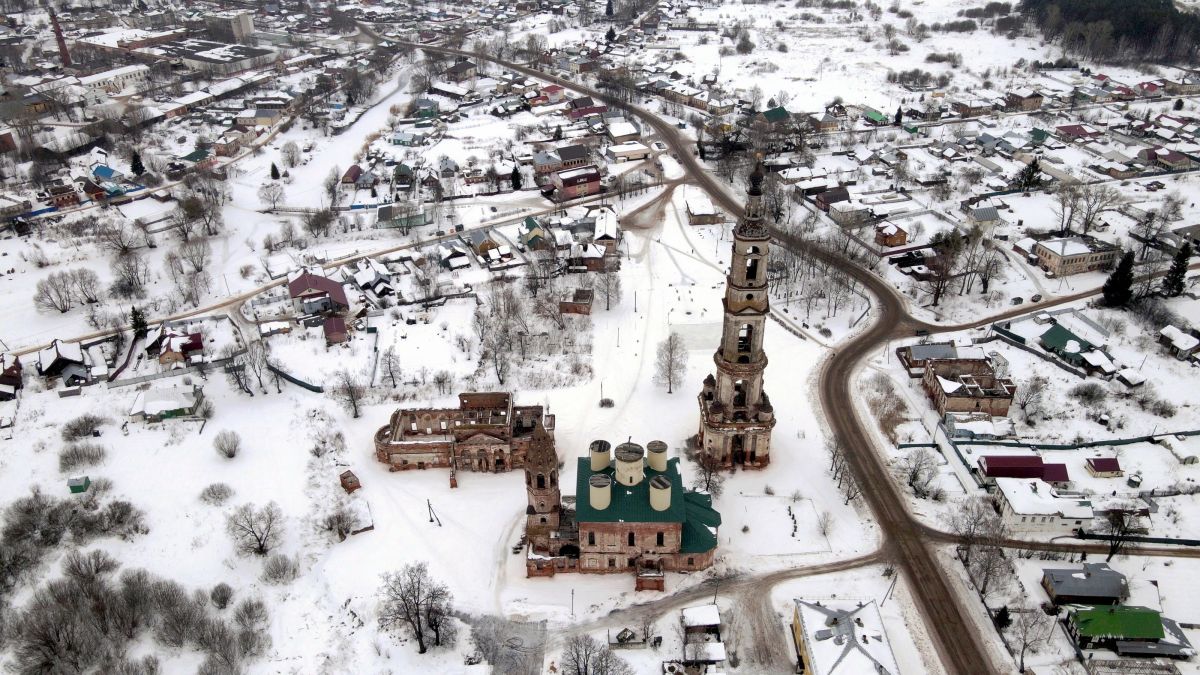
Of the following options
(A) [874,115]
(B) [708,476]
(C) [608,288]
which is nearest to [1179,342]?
(B) [708,476]

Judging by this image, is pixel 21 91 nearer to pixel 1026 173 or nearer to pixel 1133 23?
pixel 1026 173

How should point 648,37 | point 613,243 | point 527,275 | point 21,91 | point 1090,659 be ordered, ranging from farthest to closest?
point 648,37 < point 21,91 < point 613,243 < point 527,275 < point 1090,659

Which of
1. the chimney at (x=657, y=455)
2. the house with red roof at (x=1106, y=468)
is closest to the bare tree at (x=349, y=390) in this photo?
the chimney at (x=657, y=455)

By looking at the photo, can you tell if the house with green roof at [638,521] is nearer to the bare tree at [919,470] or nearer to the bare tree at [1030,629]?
the bare tree at [919,470]

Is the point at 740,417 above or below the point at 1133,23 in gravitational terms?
below

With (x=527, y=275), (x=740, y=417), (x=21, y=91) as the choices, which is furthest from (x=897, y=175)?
(x=21, y=91)

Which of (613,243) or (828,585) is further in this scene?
(613,243)

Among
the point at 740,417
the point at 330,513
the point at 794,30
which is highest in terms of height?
the point at 794,30
